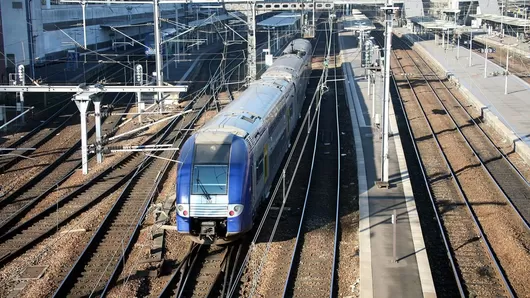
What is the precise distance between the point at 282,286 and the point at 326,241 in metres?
2.40

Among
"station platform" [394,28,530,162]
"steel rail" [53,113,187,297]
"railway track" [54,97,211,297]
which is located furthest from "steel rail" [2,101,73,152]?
"station platform" [394,28,530,162]

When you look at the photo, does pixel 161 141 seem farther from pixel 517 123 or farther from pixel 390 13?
pixel 517 123

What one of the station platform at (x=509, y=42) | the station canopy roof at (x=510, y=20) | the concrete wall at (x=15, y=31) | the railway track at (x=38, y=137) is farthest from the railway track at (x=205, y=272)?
the station canopy roof at (x=510, y=20)

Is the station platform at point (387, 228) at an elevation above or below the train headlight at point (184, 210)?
below

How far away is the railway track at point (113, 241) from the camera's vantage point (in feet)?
39.7

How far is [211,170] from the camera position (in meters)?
12.8

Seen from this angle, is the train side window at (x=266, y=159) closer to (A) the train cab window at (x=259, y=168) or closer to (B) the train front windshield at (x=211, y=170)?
(A) the train cab window at (x=259, y=168)

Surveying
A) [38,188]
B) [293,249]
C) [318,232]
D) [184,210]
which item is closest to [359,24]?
[38,188]

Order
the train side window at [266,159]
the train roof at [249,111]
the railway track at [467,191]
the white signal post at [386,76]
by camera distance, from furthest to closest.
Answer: the white signal post at [386,76] < the train side window at [266,159] < the train roof at [249,111] < the railway track at [467,191]

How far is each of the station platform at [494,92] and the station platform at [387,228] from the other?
387 cm

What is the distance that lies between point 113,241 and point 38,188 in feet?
18.7

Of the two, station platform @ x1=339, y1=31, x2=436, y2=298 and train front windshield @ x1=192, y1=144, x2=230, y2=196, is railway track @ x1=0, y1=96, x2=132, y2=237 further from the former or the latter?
station platform @ x1=339, y1=31, x2=436, y2=298

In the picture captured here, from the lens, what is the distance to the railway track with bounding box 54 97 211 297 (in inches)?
476

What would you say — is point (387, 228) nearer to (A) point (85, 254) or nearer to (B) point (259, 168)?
(B) point (259, 168)
